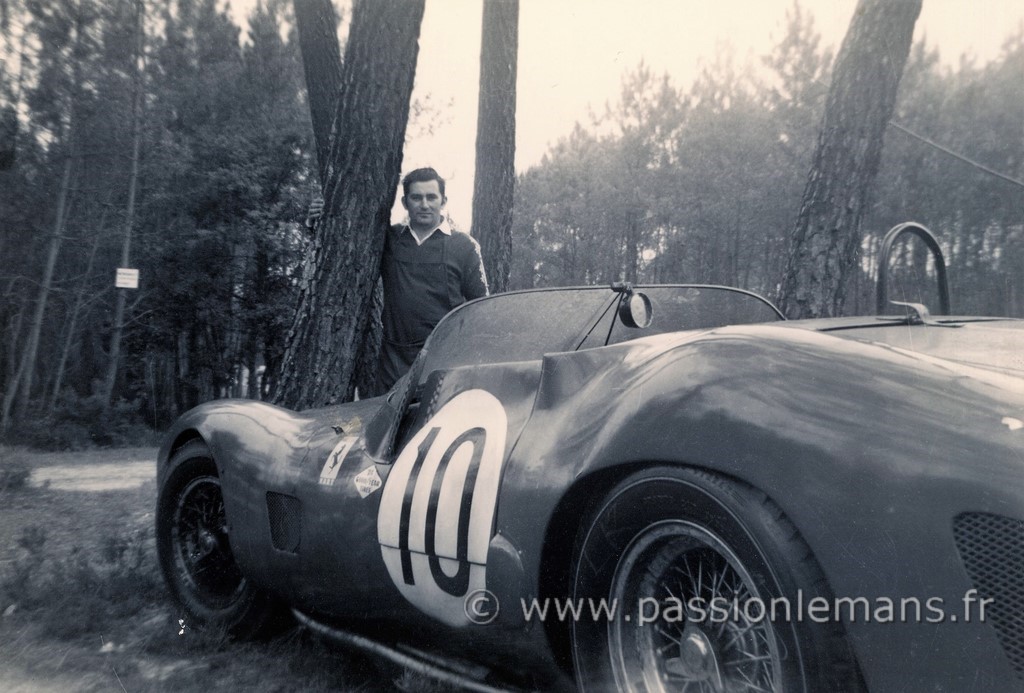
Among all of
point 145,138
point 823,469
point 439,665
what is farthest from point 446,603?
point 145,138

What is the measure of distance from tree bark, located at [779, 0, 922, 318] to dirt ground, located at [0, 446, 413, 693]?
11.1 ft

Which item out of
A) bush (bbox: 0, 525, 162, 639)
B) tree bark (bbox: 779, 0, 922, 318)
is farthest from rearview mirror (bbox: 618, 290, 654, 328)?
tree bark (bbox: 779, 0, 922, 318)

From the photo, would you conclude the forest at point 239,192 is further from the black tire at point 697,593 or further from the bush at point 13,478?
the black tire at point 697,593

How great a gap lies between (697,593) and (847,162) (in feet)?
13.4

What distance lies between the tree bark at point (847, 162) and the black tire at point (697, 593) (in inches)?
140

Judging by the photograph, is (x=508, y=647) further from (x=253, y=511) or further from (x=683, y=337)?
(x=253, y=511)

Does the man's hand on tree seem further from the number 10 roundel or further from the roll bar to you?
Result: the roll bar

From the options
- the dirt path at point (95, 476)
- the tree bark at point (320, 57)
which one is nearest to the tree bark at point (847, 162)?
the tree bark at point (320, 57)

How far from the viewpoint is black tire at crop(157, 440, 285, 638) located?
318 cm

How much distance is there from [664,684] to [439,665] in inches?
29.9

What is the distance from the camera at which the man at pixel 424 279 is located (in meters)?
4.58

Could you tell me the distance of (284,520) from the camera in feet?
9.53

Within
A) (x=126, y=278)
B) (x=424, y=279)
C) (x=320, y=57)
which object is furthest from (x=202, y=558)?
(x=126, y=278)

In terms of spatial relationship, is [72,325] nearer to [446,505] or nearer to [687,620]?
[446,505]
